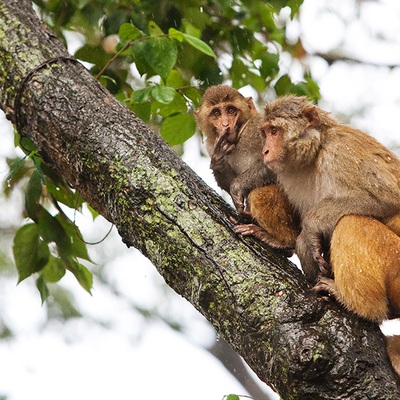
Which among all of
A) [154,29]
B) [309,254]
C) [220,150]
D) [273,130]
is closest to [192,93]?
[154,29]

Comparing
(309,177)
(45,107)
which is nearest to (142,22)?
(45,107)

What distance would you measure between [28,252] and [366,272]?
2707 mm

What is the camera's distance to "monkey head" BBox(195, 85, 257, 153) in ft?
17.3

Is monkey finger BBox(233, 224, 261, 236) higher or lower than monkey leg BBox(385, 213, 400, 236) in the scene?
lower

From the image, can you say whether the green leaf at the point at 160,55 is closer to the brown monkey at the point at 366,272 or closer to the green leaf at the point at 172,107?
the green leaf at the point at 172,107

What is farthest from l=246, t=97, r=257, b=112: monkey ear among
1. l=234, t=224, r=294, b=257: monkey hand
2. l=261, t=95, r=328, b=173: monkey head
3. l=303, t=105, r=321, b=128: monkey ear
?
l=234, t=224, r=294, b=257: monkey hand

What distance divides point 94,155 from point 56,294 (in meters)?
8.93

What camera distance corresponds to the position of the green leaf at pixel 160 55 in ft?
15.7

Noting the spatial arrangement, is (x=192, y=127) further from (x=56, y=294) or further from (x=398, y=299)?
(x=56, y=294)

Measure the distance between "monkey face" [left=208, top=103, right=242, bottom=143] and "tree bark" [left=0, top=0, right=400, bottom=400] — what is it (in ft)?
3.54

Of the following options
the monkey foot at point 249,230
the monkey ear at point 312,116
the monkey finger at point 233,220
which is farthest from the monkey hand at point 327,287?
the monkey ear at point 312,116

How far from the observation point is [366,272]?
3.55m

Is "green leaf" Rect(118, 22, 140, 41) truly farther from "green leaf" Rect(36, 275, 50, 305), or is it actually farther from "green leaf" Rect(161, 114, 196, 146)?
"green leaf" Rect(36, 275, 50, 305)

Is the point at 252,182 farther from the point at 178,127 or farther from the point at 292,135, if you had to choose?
the point at 178,127
